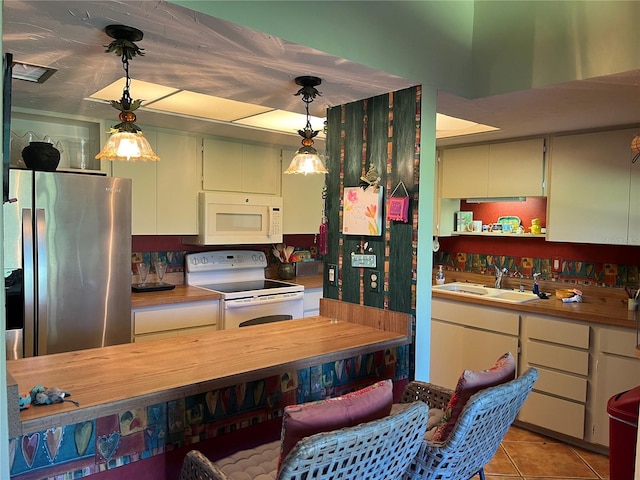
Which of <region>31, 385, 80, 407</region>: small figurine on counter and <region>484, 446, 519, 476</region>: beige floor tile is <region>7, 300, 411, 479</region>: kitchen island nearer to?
<region>31, 385, 80, 407</region>: small figurine on counter

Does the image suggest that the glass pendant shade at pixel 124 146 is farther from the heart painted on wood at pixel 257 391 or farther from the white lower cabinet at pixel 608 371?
the white lower cabinet at pixel 608 371

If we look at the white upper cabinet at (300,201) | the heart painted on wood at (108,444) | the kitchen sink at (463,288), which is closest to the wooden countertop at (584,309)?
the kitchen sink at (463,288)

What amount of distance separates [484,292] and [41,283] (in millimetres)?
3298

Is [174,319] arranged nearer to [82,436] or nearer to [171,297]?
[171,297]

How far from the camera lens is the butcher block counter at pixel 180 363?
4.75 feet

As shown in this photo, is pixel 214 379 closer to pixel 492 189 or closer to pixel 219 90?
pixel 219 90

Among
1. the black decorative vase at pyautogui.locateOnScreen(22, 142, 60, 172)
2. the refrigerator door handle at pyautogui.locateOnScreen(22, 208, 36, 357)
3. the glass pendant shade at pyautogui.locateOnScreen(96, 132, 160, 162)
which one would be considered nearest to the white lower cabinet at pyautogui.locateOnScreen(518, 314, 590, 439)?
the glass pendant shade at pyautogui.locateOnScreen(96, 132, 160, 162)

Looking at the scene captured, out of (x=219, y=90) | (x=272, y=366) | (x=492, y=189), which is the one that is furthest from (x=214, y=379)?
(x=492, y=189)

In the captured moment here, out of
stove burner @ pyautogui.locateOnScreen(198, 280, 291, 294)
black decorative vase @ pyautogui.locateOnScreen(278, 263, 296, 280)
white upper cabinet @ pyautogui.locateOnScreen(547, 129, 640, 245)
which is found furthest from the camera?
black decorative vase @ pyautogui.locateOnScreen(278, 263, 296, 280)

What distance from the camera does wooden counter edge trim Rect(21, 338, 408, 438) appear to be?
134 centimetres

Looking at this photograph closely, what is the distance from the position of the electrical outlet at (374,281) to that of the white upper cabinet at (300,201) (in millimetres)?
1909

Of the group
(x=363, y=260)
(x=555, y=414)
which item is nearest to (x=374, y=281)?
(x=363, y=260)

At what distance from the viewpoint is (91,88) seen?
2.49m

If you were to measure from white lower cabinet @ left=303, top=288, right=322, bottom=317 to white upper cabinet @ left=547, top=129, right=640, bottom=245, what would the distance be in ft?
6.49
